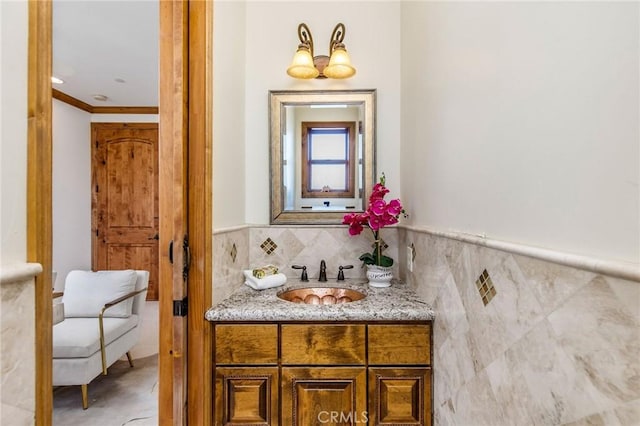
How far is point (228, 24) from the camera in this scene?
151 centimetres

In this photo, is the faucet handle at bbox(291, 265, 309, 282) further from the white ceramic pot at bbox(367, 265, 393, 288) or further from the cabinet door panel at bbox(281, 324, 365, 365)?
the cabinet door panel at bbox(281, 324, 365, 365)

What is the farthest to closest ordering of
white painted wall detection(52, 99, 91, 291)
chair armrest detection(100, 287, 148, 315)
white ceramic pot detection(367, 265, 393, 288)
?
white painted wall detection(52, 99, 91, 291) < chair armrest detection(100, 287, 148, 315) < white ceramic pot detection(367, 265, 393, 288)

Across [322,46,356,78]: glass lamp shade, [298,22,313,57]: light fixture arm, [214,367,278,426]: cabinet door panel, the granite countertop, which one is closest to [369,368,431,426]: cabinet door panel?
the granite countertop

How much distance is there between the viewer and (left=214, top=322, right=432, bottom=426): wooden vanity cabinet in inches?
49.1

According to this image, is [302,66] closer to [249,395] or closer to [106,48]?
[249,395]

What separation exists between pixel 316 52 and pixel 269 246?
1206 mm

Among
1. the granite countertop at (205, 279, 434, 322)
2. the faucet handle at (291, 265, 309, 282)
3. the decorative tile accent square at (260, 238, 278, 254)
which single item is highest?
the decorative tile accent square at (260, 238, 278, 254)

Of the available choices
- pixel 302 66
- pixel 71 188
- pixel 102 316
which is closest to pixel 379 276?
pixel 302 66

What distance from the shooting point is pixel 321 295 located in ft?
5.51

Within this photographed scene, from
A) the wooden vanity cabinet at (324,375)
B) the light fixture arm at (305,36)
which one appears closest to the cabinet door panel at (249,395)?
the wooden vanity cabinet at (324,375)

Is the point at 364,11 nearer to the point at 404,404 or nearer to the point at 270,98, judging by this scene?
the point at 270,98

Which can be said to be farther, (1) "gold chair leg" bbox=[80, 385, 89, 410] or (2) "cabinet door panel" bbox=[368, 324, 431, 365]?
(1) "gold chair leg" bbox=[80, 385, 89, 410]

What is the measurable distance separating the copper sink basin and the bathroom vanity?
38cm

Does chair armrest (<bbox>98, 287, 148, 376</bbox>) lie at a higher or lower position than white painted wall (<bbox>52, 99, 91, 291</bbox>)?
lower
